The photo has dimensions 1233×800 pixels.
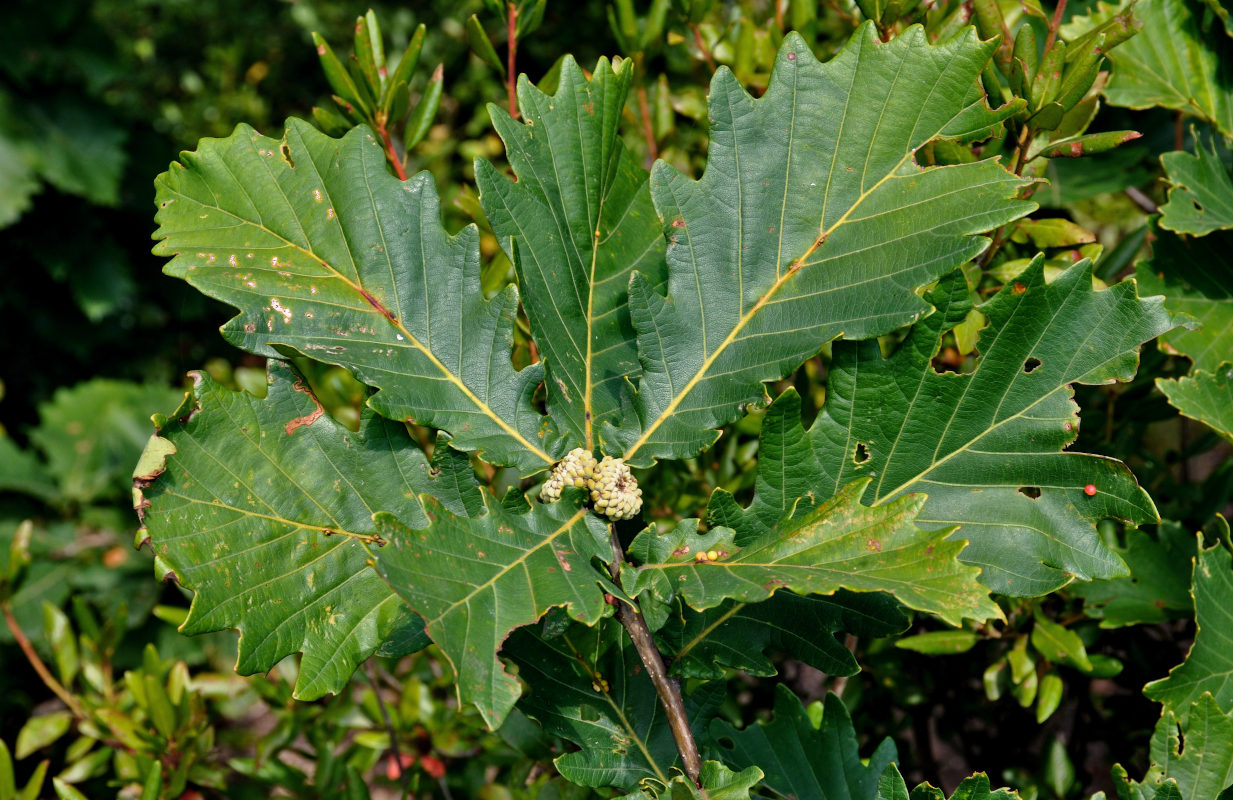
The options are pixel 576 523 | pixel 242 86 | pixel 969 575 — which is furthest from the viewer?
pixel 242 86

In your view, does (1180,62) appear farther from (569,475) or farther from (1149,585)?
(569,475)

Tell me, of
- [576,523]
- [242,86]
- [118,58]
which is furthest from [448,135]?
[576,523]

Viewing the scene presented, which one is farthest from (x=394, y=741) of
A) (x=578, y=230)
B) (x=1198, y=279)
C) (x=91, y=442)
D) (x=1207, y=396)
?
(x=91, y=442)

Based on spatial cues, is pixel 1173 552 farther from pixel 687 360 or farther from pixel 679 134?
pixel 679 134

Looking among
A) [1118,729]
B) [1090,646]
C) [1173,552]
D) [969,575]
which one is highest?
[969,575]

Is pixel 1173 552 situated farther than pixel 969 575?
Yes

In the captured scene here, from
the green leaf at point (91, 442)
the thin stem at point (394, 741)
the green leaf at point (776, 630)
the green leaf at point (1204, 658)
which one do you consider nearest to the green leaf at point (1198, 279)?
the green leaf at point (1204, 658)
